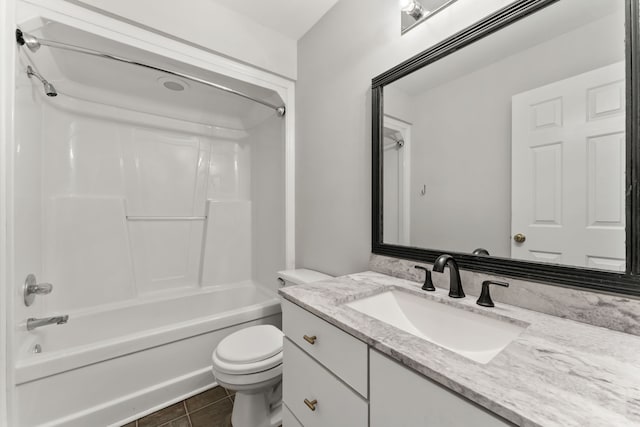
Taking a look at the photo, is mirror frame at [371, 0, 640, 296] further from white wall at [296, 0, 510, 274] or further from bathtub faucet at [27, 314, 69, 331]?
bathtub faucet at [27, 314, 69, 331]

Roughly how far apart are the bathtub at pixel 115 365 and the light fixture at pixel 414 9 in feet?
6.39

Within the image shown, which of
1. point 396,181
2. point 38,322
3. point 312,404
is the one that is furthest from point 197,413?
point 396,181

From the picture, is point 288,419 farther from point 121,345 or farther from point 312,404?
point 121,345

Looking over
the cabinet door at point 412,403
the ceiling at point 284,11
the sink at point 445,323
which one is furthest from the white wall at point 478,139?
the ceiling at point 284,11

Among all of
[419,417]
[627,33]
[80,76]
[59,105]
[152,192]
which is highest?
[80,76]

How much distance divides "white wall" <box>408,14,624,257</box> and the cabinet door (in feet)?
2.02

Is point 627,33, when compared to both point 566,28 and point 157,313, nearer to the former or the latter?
point 566,28

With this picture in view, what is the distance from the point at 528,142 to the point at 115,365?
219 centimetres

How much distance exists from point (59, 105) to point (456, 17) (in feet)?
8.54

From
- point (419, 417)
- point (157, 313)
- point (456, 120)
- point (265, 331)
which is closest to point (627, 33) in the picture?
point (456, 120)

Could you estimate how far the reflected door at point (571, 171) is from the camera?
27.7 inches

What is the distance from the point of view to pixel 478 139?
0.99m

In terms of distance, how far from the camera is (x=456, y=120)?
1.05 metres

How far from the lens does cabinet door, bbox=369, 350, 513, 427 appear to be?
1.52ft
